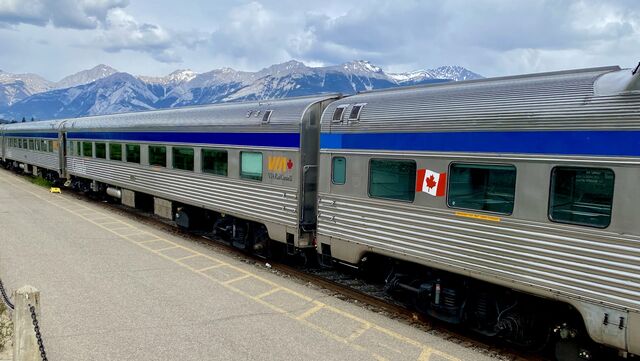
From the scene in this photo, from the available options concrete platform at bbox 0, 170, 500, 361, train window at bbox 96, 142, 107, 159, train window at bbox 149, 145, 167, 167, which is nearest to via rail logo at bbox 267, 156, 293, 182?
concrete platform at bbox 0, 170, 500, 361

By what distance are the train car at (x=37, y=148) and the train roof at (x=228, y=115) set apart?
8306mm

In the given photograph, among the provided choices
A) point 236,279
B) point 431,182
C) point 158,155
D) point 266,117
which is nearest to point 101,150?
point 158,155

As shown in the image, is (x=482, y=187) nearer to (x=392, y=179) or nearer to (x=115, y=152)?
(x=392, y=179)

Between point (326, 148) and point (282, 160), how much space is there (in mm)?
1338

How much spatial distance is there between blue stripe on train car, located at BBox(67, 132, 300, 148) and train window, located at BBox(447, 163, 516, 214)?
12.3 ft

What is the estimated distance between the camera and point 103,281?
8.96 metres

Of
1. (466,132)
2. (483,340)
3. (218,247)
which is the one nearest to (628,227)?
(466,132)

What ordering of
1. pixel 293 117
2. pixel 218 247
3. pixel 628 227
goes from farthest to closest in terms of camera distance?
pixel 218 247
pixel 293 117
pixel 628 227

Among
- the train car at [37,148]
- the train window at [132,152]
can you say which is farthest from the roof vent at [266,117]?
the train car at [37,148]

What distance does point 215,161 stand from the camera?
1189 cm

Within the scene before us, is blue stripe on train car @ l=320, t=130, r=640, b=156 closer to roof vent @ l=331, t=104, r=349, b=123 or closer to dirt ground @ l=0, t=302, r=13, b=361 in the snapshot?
roof vent @ l=331, t=104, r=349, b=123

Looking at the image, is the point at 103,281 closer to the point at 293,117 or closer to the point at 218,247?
the point at 218,247

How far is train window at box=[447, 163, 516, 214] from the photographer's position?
6.14 metres

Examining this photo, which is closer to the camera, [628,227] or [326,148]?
[628,227]
